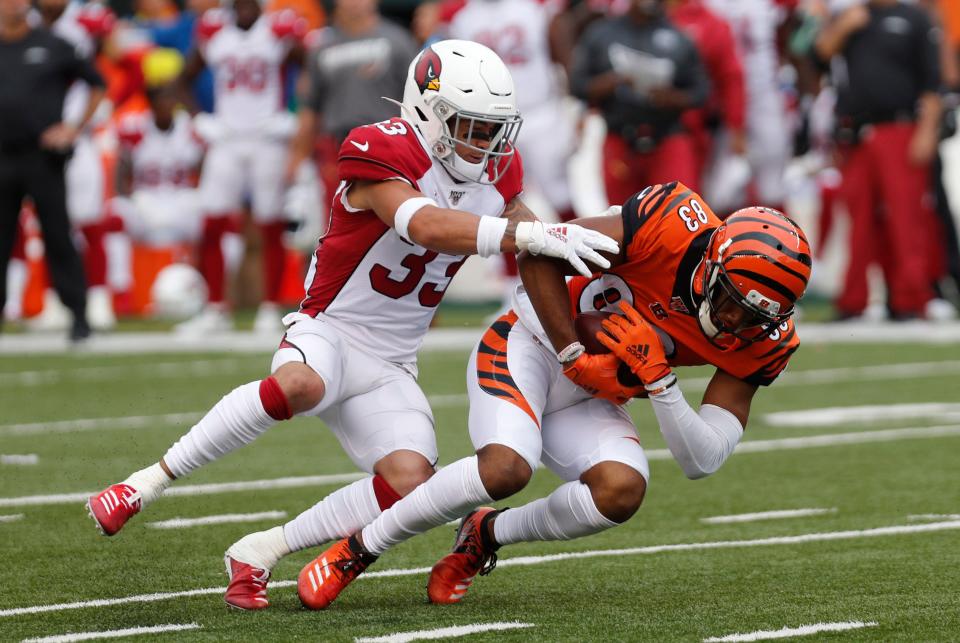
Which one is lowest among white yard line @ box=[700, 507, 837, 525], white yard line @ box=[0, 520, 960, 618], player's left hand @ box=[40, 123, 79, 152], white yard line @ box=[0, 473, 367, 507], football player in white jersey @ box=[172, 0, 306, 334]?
football player in white jersey @ box=[172, 0, 306, 334]

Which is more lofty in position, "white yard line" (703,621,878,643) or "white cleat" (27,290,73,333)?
"white yard line" (703,621,878,643)

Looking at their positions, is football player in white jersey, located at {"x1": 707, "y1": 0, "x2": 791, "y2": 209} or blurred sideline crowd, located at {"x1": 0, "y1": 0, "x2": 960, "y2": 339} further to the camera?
football player in white jersey, located at {"x1": 707, "y1": 0, "x2": 791, "y2": 209}

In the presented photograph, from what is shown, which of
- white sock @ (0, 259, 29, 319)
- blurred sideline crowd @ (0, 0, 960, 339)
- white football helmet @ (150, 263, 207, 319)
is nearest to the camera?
blurred sideline crowd @ (0, 0, 960, 339)

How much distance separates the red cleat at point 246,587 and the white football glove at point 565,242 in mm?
1069

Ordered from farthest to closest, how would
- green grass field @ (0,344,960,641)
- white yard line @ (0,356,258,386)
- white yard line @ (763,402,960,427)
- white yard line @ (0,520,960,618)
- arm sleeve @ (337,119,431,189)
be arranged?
1. white yard line @ (0,356,258,386)
2. white yard line @ (763,402,960,427)
3. white yard line @ (0,520,960,618)
4. arm sleeve @ (337,119,431,189)
5. green grass field @ (0,344,960,641)

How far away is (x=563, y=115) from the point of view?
42.9 ft

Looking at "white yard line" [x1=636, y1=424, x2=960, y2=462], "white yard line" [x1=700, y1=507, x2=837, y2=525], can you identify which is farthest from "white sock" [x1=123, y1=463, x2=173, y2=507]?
"white yard line" [x1=636, y1=424, x2=960, y2=462]

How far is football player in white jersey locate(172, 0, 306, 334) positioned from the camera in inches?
523

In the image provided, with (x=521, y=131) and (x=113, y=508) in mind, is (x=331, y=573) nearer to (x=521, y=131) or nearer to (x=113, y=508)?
(x=113, y=508)

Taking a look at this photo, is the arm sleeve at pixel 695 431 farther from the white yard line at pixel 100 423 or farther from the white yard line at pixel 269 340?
the white yard line at pixel 269 340

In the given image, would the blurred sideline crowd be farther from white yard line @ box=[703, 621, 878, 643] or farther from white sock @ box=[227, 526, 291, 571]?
white yard line @ box=[703, 621, 878, 643]

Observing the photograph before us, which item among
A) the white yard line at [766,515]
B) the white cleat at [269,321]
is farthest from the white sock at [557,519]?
the white cleat at [269,321]

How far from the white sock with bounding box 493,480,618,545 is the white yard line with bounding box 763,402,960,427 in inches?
150

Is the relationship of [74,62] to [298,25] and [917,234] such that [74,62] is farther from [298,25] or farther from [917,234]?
[917,234]
